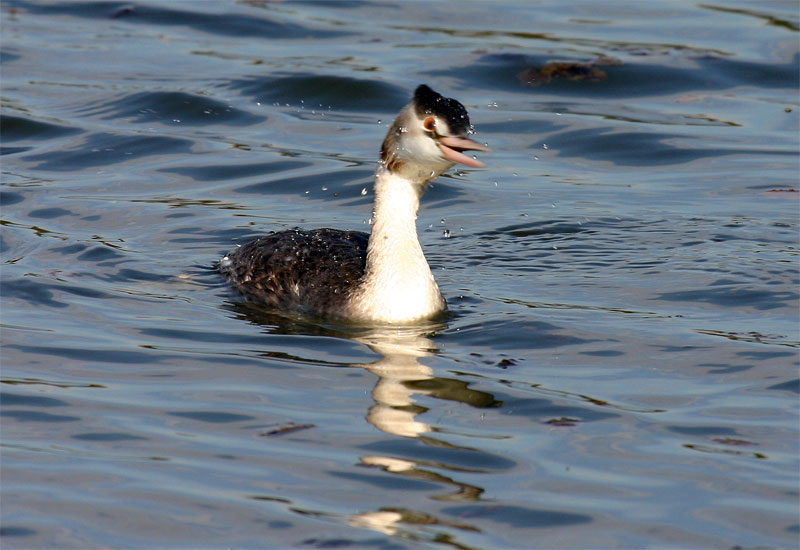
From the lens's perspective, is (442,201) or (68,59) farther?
(68,59)

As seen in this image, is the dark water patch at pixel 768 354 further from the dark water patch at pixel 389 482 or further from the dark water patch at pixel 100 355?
the dark water patch at pixel 100 355

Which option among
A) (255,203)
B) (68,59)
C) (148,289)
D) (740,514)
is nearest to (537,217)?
(255,203)

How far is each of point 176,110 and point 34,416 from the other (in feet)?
26.9

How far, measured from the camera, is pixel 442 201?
40.5 feet

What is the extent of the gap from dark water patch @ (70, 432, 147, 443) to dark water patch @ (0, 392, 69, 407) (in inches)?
19.1

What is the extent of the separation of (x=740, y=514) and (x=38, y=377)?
4022 millimetres

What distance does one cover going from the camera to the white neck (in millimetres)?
8648

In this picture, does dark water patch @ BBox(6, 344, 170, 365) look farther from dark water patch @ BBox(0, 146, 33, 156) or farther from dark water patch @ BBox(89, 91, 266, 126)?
dark water patch @ BBox(89, 91, 266, 126)

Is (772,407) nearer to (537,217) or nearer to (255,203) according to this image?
(537,217)

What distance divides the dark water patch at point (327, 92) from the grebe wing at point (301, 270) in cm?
581

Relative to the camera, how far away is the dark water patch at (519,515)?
5.89 metres

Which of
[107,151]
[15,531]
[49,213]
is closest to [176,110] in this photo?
[107,151]

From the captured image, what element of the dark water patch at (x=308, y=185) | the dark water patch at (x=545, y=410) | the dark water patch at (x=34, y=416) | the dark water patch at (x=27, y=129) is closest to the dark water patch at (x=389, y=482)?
the dark water patch at (x=545, y=410)

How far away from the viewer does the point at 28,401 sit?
734 cm
